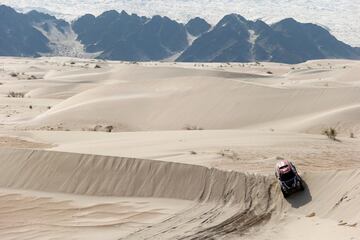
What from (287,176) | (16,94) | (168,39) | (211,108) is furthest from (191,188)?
(168,39)

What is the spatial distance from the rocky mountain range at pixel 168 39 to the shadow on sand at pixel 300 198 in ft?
404

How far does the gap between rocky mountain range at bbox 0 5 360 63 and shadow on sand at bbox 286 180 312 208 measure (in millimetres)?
123080

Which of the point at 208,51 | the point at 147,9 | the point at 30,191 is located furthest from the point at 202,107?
the point at 147,9

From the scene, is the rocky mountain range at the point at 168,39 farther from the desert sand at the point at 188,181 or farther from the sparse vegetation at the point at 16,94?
the desert sand at the point at 188,181

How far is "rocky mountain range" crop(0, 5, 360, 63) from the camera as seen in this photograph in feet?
468

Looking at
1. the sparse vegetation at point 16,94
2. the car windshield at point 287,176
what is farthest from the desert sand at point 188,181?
the sparse vegetation at point 16,94

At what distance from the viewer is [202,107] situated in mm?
29797

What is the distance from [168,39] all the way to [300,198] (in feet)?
497

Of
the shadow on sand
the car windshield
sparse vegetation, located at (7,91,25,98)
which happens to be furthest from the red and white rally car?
sparse vegetation, located at (7,91,25,98)

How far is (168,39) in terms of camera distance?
16288cm

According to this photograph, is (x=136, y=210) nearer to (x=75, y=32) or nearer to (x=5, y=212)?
(x=5, y=212)

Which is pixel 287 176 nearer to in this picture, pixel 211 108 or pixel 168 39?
pixel 211 108

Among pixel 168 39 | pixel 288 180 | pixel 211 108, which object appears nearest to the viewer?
pixel 288 180

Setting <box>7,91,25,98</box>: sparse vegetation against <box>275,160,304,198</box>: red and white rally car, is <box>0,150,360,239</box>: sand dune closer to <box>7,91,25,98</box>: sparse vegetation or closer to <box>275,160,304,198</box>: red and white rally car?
<box>275,160,304,198</box>: red and white rally car
